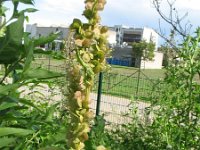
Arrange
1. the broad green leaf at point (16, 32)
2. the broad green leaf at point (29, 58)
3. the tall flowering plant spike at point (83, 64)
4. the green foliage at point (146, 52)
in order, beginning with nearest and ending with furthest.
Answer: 1. the tall flowering plant spike at point (83, 64)
2. the broad green leaf at point (29, 58)
3. the broad green leaf at point (16, 32)
4. the green foliage at point (146, 52)

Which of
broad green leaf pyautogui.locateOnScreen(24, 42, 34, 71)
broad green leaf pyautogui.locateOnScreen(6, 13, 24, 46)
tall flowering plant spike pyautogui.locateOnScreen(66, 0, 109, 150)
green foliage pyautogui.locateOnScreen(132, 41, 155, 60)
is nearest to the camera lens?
tall flowering plant spike pyautogui.locateOnScreen(66, 0, 109, 150)

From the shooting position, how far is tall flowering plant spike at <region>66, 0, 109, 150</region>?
62cm

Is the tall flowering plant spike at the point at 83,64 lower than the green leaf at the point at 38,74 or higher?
higher

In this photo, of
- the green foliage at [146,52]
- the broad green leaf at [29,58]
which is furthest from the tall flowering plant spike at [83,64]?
the green foliage at [146,52]

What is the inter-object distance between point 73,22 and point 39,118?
1317mm

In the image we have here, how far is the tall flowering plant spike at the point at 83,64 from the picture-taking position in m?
0.62

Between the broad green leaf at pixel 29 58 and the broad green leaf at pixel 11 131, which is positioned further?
the broad green leaf at pixel 11 131

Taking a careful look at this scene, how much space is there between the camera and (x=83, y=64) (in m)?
0.62

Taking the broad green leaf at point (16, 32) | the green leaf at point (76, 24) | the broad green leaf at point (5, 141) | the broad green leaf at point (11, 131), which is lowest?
the broad green leaf at point (5, 141)

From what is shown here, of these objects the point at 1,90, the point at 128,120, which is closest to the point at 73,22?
the point at 1,90

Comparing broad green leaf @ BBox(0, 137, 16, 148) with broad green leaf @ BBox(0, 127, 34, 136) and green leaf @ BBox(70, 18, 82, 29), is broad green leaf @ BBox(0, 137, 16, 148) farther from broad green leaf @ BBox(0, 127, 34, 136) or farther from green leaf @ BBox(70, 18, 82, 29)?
green leaf @ BBox(70, 18, 82, 29)

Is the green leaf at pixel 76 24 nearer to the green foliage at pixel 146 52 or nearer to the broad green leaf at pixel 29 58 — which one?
the broad green leaf at pixel 29 58

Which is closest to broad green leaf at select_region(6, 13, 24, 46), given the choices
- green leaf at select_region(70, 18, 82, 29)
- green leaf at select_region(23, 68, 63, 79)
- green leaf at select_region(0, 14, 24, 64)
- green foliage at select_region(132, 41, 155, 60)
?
green leaf at select_region(0, 14, 24, 64)

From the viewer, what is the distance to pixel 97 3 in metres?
0.64
